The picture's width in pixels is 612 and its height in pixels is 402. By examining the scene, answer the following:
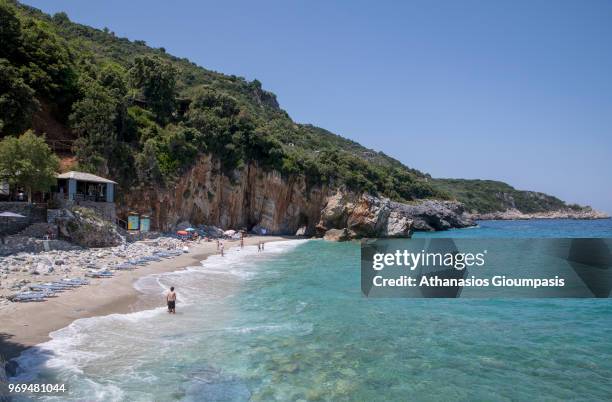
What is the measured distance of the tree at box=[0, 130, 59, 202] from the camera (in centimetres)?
2267

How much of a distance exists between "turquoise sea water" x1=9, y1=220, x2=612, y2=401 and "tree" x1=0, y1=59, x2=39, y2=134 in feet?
62.2

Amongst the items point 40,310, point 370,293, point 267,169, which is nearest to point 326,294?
point 370,293

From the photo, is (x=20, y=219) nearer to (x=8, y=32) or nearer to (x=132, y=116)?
(x=8, y=32)

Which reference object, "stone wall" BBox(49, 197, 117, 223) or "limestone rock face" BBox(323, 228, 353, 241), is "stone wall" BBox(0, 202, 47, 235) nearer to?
"stone wall" BBox(49, 197, 117, 223)

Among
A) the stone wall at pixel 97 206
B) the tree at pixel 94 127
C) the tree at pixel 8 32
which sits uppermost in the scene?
the tree at pixel 8 32

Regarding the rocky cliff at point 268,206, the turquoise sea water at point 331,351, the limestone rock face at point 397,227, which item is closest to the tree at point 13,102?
the rocky cliff at point 268,206

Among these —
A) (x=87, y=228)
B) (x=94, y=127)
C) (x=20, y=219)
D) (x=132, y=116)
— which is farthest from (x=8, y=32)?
(x=87, y=228)

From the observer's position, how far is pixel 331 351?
1137 centimetres

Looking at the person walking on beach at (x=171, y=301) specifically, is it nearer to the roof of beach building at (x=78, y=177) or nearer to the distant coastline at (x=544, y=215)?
the roof of beach building at (x=78, y=177)

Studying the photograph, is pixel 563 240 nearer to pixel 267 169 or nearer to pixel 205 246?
pixel 267 169

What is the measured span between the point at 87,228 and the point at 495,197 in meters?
159

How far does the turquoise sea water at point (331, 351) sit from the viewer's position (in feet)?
29.2

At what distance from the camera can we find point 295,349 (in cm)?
1142

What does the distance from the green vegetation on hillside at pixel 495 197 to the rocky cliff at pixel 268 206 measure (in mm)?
95721
